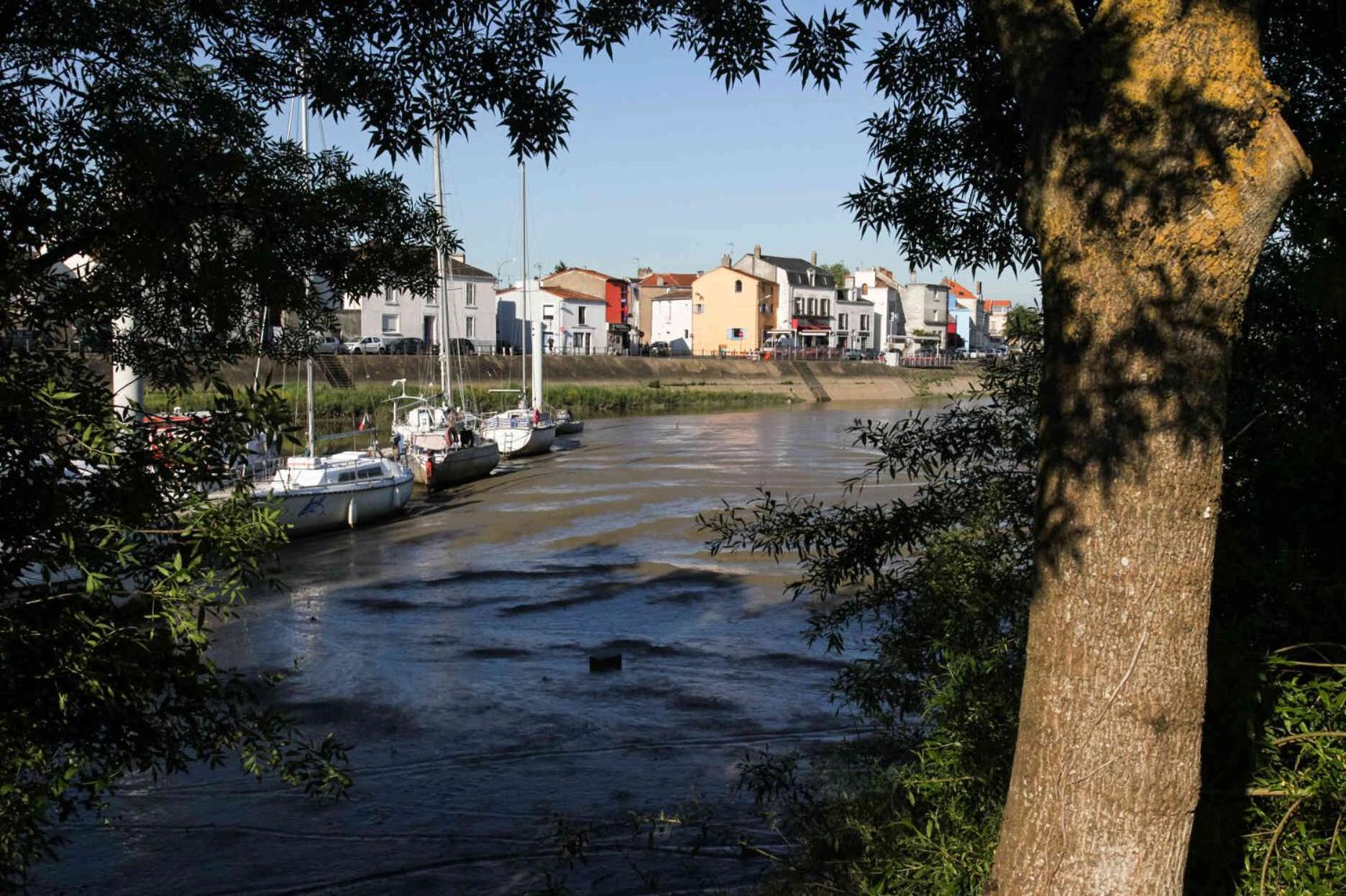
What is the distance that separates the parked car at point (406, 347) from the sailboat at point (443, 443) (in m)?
24.9

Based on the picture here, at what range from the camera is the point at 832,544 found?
7234mm

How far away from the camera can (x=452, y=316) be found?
227 ft

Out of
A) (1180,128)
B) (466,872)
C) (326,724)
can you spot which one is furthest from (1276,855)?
(326,724)

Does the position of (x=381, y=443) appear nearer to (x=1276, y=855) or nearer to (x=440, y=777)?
(x=440, y=777)

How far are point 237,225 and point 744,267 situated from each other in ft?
319

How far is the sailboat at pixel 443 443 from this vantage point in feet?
117

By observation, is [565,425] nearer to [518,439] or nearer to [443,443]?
[518,439]

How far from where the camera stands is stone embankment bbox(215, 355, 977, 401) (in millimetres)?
63938

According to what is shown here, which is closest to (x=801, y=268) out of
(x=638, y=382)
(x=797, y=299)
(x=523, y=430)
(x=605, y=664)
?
(x=797, y=299)

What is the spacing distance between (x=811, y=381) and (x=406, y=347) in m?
29.3

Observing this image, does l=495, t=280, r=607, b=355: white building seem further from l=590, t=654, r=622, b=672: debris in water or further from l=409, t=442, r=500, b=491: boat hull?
l=590, t=654, r=622, b=672: debris in water

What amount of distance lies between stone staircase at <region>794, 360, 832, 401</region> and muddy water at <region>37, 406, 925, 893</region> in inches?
2069

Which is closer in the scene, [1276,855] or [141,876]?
[1276,855]

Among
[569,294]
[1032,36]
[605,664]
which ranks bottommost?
[605,664]
